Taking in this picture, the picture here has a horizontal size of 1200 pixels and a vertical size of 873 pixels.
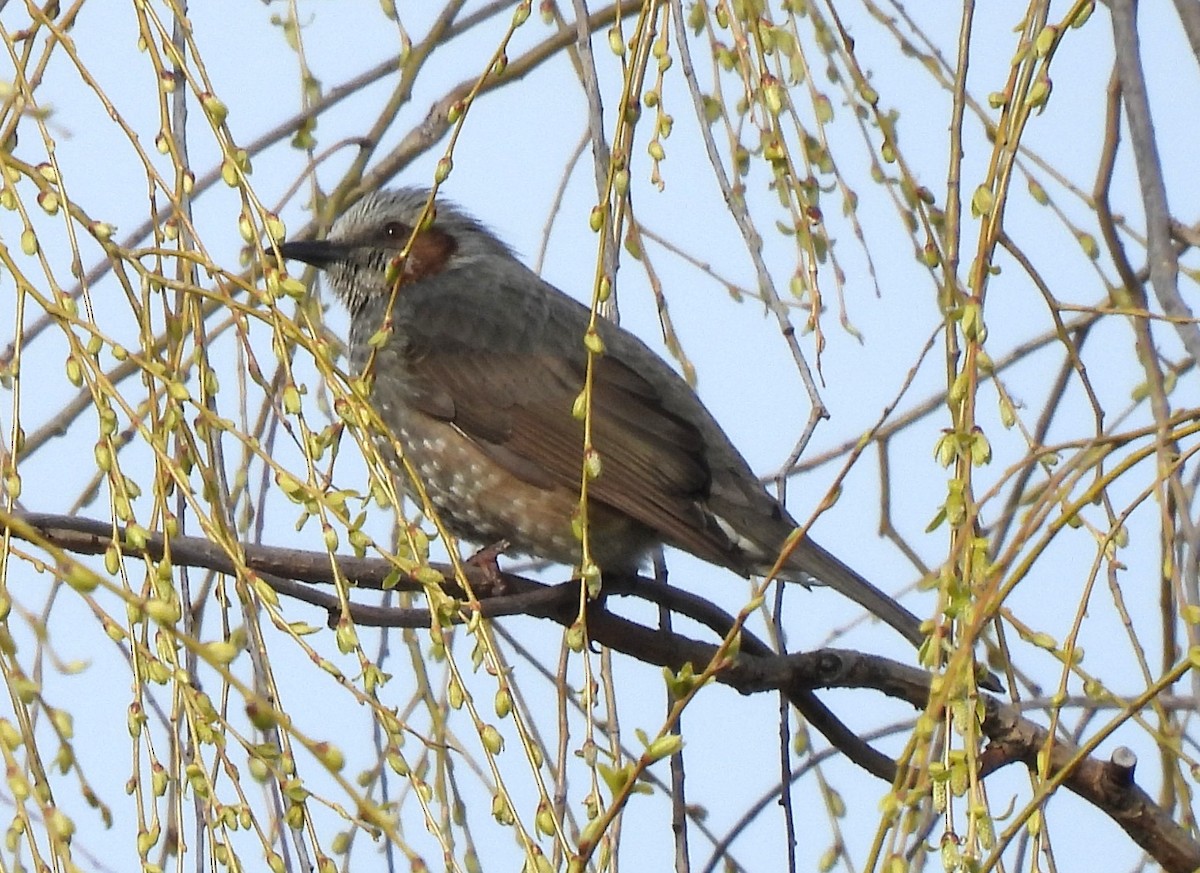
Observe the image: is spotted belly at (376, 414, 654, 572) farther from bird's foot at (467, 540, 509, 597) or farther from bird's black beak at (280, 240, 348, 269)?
bird's black beak at (280, 240, 348, 269)

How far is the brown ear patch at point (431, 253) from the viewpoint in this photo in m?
5.64

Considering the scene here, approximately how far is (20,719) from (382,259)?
11.3 feet

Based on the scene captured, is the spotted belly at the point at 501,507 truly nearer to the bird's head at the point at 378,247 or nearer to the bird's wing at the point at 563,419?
the bird's wing at the point at 563,419

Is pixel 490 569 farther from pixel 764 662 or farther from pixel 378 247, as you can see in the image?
pixel 378 247

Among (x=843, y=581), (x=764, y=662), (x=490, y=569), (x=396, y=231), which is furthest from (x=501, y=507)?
(x=764, y=662)

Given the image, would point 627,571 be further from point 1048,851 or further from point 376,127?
point 1048,851

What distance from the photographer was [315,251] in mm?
5273

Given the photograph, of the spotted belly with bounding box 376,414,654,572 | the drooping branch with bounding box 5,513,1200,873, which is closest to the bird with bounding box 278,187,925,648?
the spotted belly with bounding box 376,414,654,572

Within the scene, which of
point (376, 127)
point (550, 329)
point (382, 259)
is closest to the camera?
point (376, 127)

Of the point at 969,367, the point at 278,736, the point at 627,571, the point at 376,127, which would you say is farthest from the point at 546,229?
the point at 969,367

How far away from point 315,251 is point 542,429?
97cm

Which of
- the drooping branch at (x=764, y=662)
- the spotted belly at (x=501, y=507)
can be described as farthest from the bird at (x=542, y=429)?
the drooping branch at (x=764, y=662)

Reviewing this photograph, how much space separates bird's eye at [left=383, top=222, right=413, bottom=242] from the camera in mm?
5594

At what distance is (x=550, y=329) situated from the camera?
514cm
